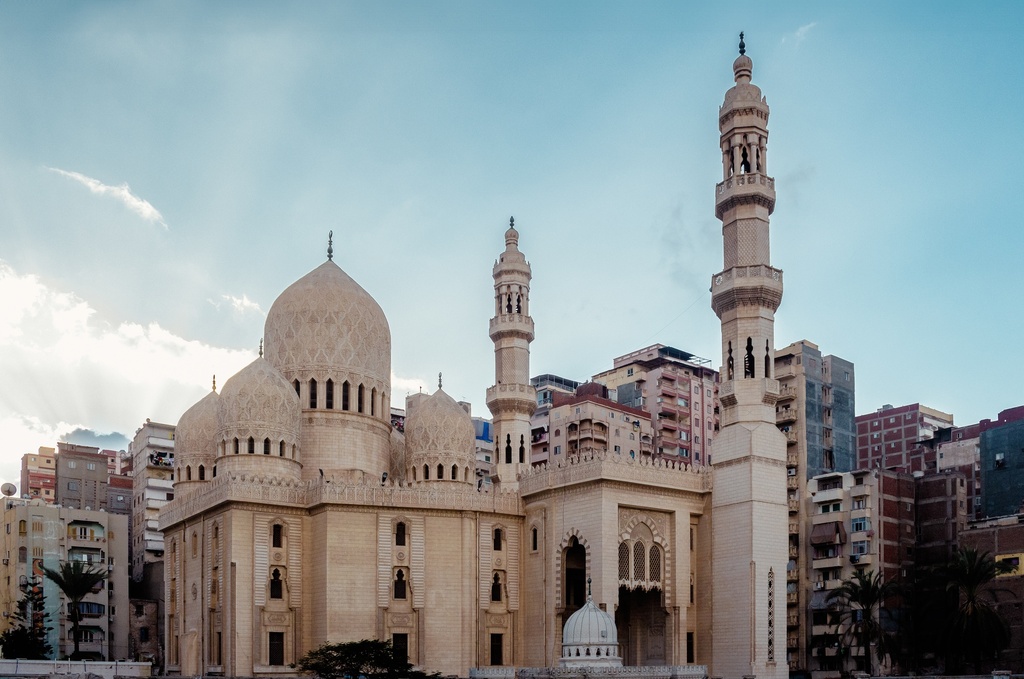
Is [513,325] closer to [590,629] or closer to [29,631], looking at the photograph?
[590,629]

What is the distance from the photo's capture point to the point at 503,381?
58.8 m

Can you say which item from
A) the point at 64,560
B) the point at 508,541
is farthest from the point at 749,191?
the point at 64,560

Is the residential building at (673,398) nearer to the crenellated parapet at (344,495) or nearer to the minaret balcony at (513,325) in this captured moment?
the minaret balcony at (513,325)

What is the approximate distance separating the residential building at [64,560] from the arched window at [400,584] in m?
24.5

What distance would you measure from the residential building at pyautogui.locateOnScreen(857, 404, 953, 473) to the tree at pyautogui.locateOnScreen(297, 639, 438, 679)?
179ft

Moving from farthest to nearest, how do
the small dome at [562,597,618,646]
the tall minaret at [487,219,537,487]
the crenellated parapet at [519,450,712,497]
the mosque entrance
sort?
1. the tall minaret at [487,219,537,487]
2. the mosque entrance
3. the crenellated parapet at [519,450,712,497]
4. the small dome at [562,597,618,646]

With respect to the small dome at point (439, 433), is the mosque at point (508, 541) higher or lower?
lower

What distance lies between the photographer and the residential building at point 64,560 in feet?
218

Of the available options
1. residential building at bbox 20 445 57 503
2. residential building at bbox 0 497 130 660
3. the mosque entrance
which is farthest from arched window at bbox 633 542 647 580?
residential building at bbox 20 445 57 503

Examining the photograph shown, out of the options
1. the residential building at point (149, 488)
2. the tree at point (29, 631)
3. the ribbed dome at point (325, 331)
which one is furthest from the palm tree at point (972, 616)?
the residential building at point (149, 488)

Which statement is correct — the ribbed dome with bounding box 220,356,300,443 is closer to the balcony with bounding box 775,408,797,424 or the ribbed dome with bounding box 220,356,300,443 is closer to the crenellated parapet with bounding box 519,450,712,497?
the crenellated parapet with bounding box 519,450,712,497

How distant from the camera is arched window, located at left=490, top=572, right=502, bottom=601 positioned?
4997cm

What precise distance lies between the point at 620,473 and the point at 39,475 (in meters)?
65.4

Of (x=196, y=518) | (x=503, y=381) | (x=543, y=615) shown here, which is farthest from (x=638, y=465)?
(x=196, y=518)
